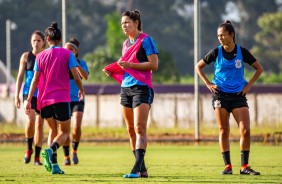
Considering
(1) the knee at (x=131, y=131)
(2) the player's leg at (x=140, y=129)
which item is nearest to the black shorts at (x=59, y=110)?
(1) the knee at (x=131, y=131)

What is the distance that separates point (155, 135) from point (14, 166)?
1538 centimetres

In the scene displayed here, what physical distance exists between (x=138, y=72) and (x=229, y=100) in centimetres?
171

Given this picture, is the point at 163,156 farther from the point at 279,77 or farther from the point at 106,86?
the point at 279,77

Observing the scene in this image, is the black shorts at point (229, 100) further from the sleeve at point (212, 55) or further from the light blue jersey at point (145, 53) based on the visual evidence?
the light blue jersey at point (145, 53)

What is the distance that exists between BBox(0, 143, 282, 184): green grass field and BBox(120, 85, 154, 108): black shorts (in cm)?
104

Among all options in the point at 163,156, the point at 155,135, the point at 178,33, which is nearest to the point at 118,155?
the point at 163,156

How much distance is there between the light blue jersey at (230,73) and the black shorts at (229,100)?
75 mm

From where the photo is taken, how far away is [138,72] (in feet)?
44.2

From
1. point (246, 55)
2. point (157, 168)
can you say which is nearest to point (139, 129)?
point (246, 55)

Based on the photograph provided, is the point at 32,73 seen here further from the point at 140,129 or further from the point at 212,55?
the point at 140,129

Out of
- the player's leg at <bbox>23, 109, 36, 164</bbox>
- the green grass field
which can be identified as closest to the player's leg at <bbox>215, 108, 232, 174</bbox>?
the green grass field

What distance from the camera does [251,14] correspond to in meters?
96.3

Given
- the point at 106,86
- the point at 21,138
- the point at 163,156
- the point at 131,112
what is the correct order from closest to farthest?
the point at 131,112 → the point at 163,156 → the point at 21,138 → the point at 106,86

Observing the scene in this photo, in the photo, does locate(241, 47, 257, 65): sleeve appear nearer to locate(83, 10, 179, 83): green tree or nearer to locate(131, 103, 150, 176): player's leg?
locate(131, 103, 150, 176): player's leg
